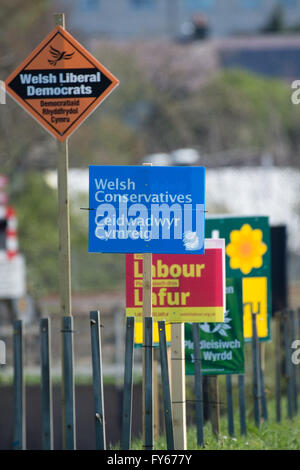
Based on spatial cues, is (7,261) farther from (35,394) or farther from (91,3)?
(91,3)

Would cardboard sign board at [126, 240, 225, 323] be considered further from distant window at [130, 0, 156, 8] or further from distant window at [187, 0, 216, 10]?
distant window at [130, 0, 156, 8]

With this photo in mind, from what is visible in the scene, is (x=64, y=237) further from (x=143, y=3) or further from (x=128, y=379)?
(x=143, y=3)

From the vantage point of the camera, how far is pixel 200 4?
60.9m

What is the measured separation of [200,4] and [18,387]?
5658 cm

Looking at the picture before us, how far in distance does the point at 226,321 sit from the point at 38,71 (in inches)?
99.6

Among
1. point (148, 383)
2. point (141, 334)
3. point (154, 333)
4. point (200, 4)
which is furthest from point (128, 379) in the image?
point (200, 4)

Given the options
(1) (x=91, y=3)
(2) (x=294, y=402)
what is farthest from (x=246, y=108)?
(2) (x=294, y=402)

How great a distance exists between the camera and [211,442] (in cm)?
759

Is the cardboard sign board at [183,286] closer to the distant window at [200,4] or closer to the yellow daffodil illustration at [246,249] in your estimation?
the yellow daffodil illustration at [246,249]

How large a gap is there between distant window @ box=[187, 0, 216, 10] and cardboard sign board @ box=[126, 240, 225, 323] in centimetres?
5437

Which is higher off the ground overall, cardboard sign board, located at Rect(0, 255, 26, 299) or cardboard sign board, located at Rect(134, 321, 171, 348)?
cardboard sign board, located at Rect(0, 255, 26, 299)

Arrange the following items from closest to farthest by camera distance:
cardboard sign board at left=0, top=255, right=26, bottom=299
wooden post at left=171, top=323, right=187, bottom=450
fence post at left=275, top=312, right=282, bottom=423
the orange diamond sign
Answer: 1. the orange diamond sign
2. wooden post at left=171, top=323, right=187, bottom=450
3. fence post at left=275, top=312, right=282, bottom=423
4. cardboard sign board at left=0, top=255, right=26, bottom=299

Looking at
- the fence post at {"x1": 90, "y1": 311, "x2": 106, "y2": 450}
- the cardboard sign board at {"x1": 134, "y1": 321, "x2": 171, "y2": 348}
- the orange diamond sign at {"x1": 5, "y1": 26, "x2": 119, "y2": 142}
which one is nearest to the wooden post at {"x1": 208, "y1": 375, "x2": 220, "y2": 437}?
the cardboard sign board at {"x1": 134, "y1": 321, "x2": 171, "y2": 348}

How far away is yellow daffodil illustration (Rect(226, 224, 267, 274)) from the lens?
28.9ft
